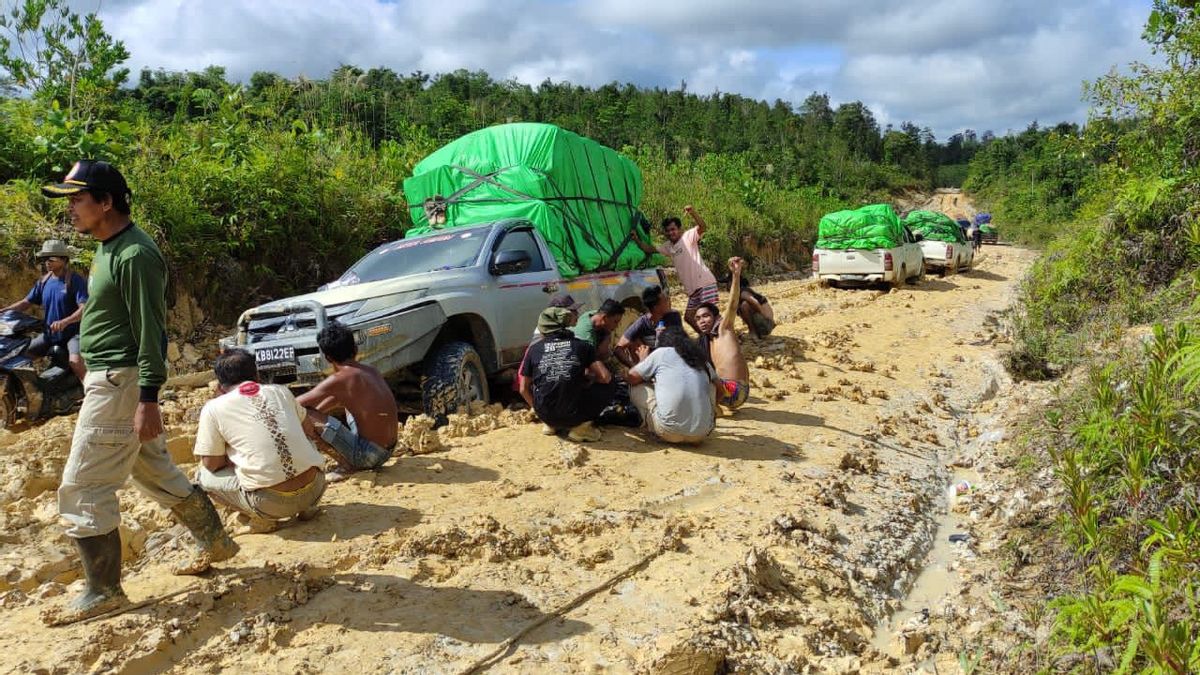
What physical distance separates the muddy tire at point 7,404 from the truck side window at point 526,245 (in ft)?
14.8

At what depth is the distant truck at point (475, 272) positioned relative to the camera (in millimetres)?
6086

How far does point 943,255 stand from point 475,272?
62.7 ft

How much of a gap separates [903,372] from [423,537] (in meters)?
7.10

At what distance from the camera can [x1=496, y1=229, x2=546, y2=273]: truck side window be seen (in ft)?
25.2

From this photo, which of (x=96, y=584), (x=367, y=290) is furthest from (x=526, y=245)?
(x=96, y=584)

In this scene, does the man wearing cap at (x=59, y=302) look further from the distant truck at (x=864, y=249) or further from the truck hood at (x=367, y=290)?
the distant truck at (x=864, y=249)

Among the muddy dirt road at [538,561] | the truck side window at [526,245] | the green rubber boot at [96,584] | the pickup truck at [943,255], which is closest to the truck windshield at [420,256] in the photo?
the truck side window at [526,245]

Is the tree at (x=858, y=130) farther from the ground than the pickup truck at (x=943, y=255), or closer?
farther from the ground

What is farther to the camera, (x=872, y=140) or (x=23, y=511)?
(x=872, y=140)

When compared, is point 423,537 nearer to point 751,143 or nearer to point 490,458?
point 490,458

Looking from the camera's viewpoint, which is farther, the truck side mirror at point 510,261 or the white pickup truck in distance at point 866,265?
the white pickup truck in distance at point 866,265

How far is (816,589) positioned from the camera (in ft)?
14.1

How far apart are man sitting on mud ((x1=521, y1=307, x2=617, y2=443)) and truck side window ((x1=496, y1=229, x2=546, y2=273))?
56.4 inches

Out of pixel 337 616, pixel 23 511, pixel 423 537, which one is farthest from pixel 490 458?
pixel 23 511
